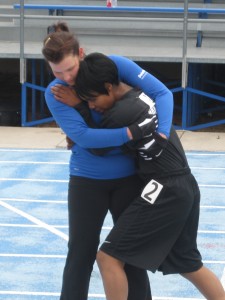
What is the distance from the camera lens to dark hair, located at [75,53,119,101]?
14.6 feet

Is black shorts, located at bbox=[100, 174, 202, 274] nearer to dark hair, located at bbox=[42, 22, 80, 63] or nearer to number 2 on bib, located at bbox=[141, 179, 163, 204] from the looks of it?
number 2 on bib, located at bbox=[141, 179, 163, 204]

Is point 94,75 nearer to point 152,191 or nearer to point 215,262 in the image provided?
point 152,191

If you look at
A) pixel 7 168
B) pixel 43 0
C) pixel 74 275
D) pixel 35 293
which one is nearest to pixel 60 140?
pixel 7 168

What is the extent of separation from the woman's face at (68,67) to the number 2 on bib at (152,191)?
0.67m

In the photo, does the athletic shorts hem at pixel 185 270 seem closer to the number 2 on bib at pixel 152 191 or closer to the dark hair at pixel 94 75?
the number 2 on bib at pixel 152 191

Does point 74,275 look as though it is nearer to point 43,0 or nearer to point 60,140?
point 60,140

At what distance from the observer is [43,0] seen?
1554 cm

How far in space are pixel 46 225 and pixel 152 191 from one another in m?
3.25

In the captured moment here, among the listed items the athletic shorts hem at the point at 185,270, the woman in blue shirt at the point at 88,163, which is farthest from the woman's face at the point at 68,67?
the athletic shorts hem at the point at 185,270

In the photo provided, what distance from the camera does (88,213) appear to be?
4.75m

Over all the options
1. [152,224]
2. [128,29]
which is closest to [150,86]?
[152,224]

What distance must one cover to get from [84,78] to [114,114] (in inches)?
9.7

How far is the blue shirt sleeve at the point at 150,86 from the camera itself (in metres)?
4.59

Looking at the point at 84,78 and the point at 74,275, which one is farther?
the point at 74,275
